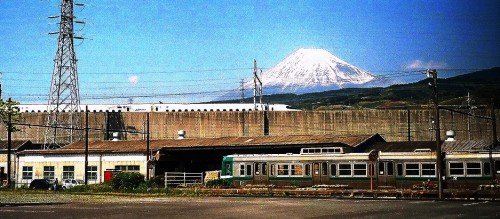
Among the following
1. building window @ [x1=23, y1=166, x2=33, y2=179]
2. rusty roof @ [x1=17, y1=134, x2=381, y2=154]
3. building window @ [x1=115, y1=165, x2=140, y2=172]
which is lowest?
building window @ [x1=23, y1=166, x2=33, y2=179]

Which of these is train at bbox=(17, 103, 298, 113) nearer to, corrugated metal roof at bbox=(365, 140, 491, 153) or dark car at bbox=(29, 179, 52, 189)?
corrugated metal roof at bbox=(365, 140, 491, 153)

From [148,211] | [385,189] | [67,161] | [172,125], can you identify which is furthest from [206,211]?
[172,125]

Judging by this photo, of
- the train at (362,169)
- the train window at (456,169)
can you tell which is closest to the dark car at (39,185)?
the train at (362,169)

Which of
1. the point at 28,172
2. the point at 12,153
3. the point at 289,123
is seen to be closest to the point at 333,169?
the point at 28,172

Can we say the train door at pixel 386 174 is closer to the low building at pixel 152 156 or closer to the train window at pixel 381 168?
the train window at pixel 381 168

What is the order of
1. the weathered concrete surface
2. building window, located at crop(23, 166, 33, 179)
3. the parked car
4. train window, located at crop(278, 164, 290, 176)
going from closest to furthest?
train window, located at crop(278, 164, 290, 176), the parked car, building window, located at crop(23, 166, 33, 179), the weathered concrete surface

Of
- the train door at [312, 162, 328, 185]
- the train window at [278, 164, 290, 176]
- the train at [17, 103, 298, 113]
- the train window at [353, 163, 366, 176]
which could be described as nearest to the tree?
the train window at [278, 164, 290, 176]

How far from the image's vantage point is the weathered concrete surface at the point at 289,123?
87062 mm

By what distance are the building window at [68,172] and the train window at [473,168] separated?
36946 millimetres

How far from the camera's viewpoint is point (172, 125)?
93625 millimetres

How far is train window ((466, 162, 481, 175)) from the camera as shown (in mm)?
39938

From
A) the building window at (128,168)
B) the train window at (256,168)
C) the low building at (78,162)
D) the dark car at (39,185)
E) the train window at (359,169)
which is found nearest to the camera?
the train window at (359,169)

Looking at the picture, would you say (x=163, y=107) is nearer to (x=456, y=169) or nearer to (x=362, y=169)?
(x=362, y=169)

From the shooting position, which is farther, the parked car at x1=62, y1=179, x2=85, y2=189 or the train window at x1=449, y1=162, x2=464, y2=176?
the parked car at x1=62, y1=179, x2=85, y2=189
